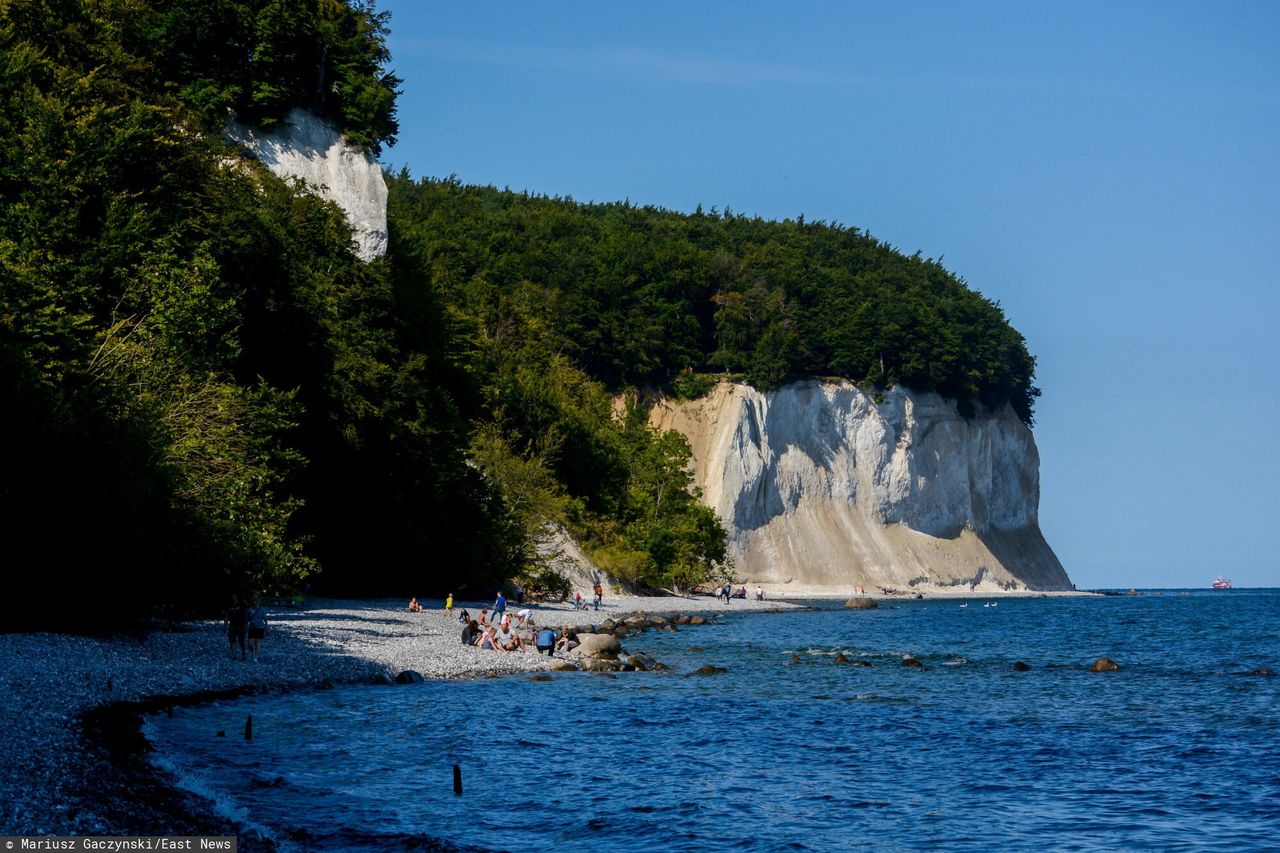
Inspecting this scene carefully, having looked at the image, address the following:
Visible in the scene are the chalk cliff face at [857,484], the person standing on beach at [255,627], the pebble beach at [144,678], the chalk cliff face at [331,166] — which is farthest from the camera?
the chalk cliff face at [857,484]

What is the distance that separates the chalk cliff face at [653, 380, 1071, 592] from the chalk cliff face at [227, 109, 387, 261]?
50.6 meters

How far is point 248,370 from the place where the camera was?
4262 centimetres

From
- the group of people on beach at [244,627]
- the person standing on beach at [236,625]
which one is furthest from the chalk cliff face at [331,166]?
the person standing on beach at [236,625]

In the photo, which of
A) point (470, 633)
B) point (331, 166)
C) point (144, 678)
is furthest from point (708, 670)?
point (331, 166)

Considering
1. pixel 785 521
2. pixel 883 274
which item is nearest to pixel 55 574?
pixel 785 521

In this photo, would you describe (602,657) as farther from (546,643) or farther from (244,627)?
(244,627)

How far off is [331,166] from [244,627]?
32.8 m

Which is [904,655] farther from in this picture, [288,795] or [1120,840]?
[288,795]

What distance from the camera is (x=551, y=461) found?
2867 inches

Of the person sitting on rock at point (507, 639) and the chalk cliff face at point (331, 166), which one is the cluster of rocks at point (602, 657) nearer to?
the person sitting on rock at point (507, 639)

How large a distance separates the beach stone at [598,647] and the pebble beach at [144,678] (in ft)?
5.17

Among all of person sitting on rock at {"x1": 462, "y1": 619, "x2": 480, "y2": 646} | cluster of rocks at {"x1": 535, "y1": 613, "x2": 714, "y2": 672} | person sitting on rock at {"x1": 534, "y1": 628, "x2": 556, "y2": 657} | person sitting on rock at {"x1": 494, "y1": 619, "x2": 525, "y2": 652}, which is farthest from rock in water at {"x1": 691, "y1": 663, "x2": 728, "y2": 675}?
person sitting on rock at {"x1": 462, "y1": 619, "x2": 480, "y2": 646}

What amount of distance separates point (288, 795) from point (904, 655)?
3081 cm

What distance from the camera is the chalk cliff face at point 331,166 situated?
53.1 meters
